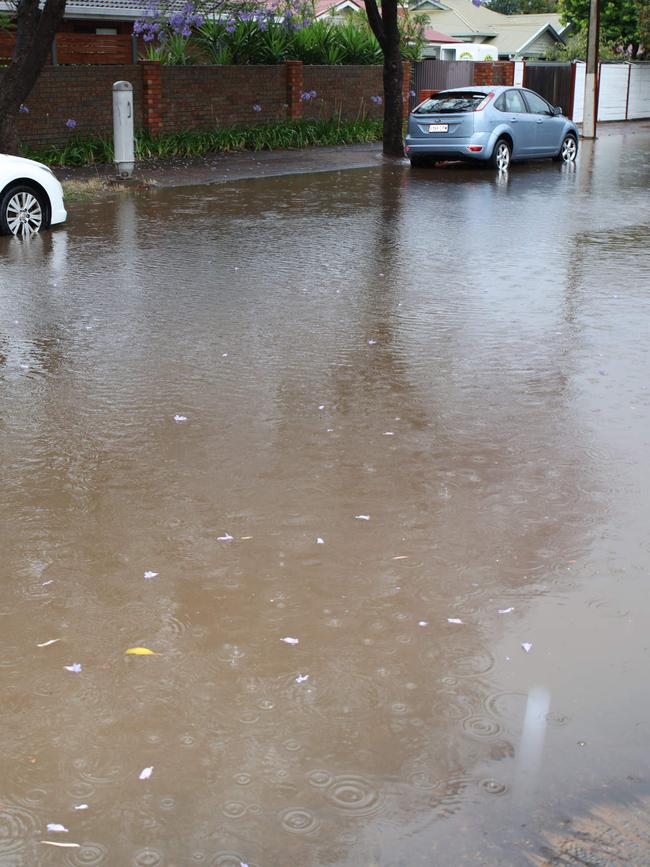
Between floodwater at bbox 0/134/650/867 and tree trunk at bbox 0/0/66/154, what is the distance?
7947mm

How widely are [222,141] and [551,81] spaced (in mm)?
17171

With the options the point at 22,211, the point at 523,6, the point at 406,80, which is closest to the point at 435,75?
the point at 406,80

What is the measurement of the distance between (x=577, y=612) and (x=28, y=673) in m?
2.09

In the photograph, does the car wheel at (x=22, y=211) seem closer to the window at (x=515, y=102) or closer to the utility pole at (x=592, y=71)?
the window at (x=515, y=102)

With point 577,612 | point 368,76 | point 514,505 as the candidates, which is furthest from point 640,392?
point 368,76

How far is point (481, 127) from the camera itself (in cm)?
2142

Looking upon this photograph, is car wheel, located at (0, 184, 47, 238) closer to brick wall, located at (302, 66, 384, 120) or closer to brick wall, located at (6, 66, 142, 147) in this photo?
brick wall, located at (6, 66, 142, 147)

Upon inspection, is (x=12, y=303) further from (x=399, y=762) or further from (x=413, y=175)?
(x=413, y=175)

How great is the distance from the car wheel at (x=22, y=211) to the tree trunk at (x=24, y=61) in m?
3.92

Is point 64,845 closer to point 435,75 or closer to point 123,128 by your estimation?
point 123,128

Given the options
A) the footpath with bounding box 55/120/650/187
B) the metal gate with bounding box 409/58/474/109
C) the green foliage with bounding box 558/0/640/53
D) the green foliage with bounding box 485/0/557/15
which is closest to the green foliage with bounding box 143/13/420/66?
the metal gate with bounding box 409/58/474/109

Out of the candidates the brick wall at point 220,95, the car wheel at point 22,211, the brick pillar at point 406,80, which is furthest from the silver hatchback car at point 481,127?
the car wheel at point 22,211

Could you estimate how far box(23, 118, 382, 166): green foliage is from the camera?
21625 mm

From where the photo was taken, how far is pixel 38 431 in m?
6.70
